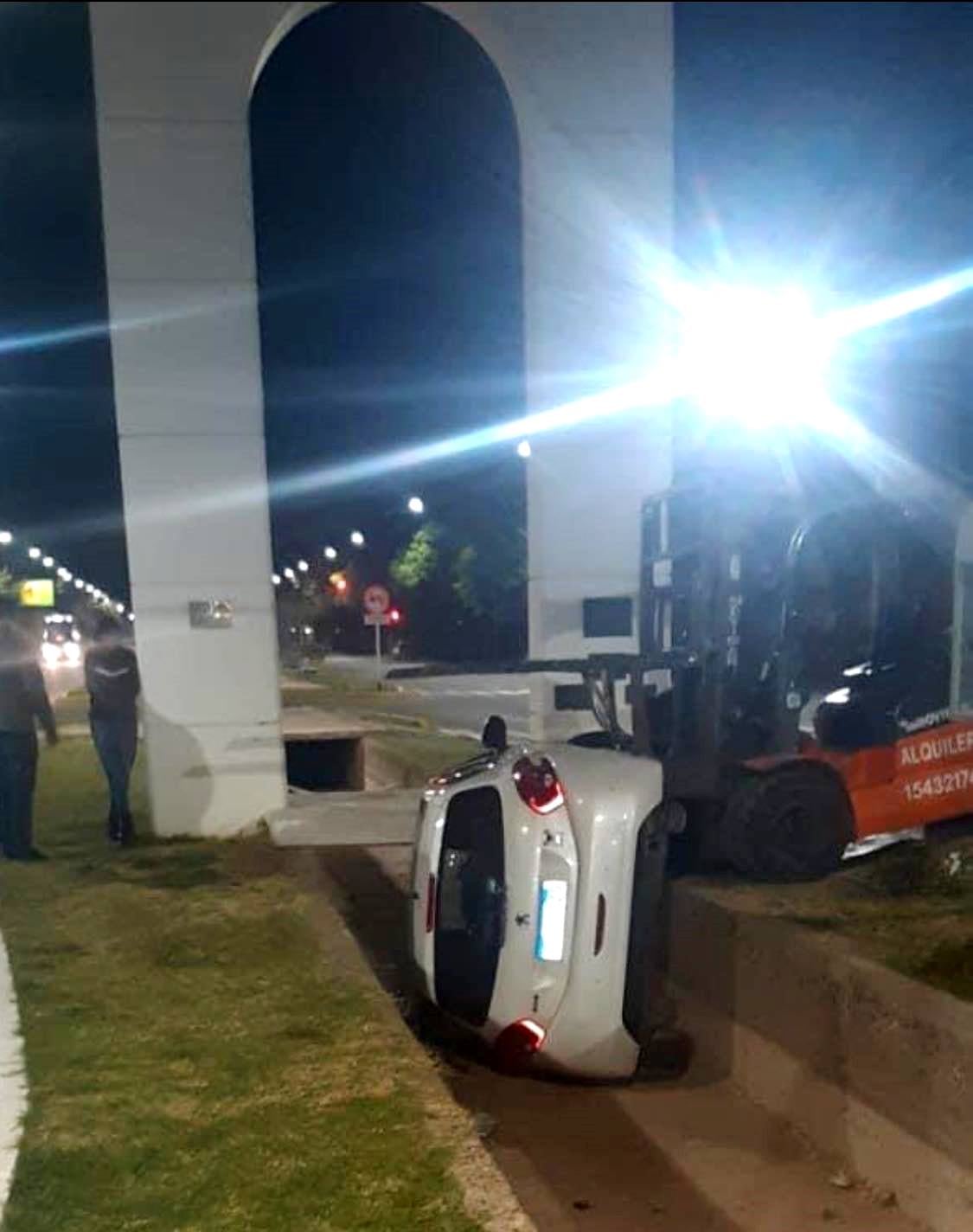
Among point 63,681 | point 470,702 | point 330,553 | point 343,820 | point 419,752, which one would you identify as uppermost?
point 330,553

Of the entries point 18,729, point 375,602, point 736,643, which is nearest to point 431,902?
point 736,643

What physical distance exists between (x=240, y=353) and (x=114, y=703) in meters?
2.64

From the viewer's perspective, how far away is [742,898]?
5.70 meters

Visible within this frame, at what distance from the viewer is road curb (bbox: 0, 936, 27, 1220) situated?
3.55 m

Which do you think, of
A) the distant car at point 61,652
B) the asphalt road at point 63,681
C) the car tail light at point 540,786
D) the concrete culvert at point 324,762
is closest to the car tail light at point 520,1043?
the car tail light at point 540,786

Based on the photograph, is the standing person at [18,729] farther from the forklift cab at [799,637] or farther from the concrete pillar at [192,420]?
the forklift cab at [799,637]

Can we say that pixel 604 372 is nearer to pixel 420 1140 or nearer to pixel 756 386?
pixel 756 386

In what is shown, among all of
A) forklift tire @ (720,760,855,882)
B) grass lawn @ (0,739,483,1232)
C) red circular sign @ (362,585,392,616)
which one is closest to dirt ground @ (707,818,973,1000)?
forklift tire @ (720,760,855,882)

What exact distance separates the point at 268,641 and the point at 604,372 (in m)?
3.24

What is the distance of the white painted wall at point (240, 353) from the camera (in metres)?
7.99

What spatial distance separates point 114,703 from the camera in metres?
7.91

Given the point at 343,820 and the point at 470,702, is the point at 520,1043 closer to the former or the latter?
the point at 343,820

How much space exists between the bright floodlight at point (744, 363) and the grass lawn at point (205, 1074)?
453cm

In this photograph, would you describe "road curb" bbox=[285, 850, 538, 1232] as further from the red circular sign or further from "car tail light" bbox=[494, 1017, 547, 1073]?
the red circular sign
